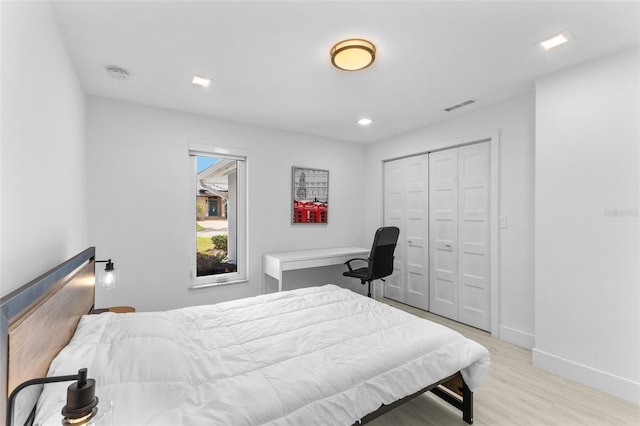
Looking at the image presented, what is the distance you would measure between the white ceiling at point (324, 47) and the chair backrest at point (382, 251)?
4.62 feet

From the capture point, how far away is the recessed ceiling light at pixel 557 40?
76.1 inches

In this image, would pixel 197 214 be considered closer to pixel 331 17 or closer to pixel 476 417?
pixel 331 17

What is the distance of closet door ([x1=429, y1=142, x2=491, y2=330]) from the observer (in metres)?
3.31

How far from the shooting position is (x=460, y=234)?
3529 mm

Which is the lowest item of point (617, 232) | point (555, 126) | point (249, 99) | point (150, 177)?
point (617, 232)

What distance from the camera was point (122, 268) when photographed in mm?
2990

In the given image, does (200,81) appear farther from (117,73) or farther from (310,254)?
(310,254)

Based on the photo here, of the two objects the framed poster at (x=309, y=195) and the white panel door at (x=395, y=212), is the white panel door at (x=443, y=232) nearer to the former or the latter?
the white panel door at (x=395, y=212)

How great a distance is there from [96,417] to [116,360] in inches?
31.7

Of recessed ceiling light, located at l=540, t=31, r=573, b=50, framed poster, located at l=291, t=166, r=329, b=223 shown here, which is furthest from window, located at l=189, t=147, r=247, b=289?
recessed ceiling light, located at l=540, t=31, r=573, b=50

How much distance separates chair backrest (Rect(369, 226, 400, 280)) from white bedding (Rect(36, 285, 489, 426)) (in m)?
1.32

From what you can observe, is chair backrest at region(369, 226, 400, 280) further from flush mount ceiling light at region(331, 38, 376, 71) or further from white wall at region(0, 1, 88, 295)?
white wall at region(0, 1, 88, 295)

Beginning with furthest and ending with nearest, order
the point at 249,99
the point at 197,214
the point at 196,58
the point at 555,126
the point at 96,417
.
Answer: the point at 197,214 < the point at 249,99 < the point at 555,126 < the point at 196,58 < the point at 96,417

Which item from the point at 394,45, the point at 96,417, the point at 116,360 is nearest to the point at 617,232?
the point at 394,45
